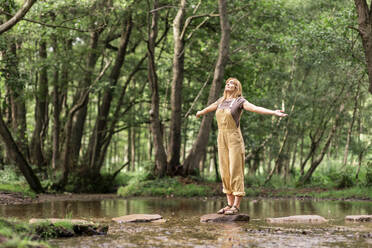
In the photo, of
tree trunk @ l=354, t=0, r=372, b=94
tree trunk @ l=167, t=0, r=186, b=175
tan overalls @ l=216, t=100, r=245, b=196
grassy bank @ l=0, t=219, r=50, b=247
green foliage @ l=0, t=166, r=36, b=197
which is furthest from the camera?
→ tree trunk @ l=167, t=0, r=186, b=175

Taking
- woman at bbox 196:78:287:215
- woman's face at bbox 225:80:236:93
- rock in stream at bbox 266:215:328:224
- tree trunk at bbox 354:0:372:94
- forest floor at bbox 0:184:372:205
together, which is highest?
tree trunk at bbox 354:0:372:94

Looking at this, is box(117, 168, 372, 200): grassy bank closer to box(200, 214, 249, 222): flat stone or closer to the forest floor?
the forest floor

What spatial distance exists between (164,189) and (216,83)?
14.9 ft

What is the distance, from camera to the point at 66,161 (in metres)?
→ 17.4

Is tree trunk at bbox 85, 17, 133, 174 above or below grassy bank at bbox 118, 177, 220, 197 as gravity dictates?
above

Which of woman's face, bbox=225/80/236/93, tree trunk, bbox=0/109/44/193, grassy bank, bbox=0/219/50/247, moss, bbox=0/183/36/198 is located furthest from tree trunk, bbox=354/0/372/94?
moss, bbox=0/183/36/198

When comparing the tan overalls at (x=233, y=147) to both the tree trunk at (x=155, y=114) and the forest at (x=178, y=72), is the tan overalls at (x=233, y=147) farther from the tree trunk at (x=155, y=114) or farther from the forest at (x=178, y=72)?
the tree trunk at (x=155, y=114)

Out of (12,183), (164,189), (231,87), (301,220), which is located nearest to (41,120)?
(12,183)

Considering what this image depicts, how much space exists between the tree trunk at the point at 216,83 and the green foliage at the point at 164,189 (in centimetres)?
109

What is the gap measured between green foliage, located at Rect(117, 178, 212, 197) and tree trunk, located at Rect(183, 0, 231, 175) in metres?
1.09

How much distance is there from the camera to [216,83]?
17281 mm

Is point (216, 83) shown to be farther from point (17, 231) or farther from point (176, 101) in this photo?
point (17, 231)

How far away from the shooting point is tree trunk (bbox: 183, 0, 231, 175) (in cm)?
1689

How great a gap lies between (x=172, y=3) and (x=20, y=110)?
8.57m
